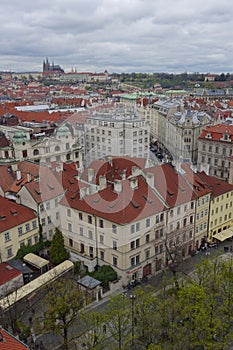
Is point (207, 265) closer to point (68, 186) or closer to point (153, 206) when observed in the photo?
point (153, 206)

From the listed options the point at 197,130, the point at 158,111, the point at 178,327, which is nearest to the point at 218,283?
the point at 178,327

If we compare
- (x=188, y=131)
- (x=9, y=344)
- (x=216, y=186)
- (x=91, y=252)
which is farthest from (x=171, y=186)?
(x=188, y=131)

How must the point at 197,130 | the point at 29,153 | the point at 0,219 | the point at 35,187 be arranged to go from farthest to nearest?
1. the point at 197,130
2. the point at 29,153
3. the point at 35,187
4. the point at 0,219

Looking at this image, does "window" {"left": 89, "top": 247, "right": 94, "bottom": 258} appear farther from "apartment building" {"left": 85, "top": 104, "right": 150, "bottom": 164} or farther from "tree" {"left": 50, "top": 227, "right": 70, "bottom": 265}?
"apartment building" {"left": 85, "top": 104, "right": 150, "bottom": 164}

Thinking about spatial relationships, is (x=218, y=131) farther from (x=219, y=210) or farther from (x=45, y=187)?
(x=45, y=187)

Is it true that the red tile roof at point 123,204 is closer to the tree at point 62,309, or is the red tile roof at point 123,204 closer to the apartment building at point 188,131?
the tree at point 62,309

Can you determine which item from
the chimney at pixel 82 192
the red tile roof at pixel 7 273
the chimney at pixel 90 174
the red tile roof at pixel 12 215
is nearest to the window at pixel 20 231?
the red tile roof at pixel 12 215
